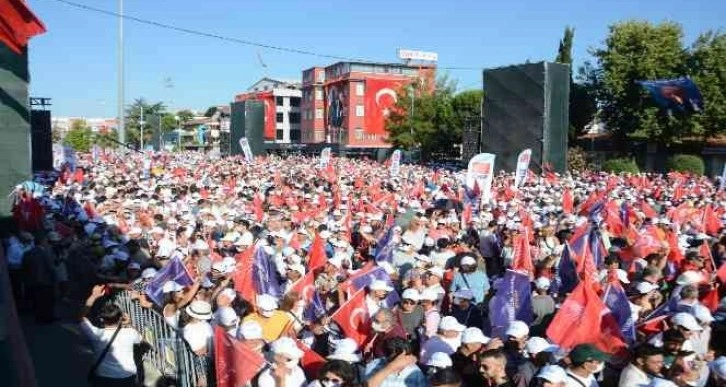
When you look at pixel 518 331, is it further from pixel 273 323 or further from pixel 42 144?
pixel 42 144

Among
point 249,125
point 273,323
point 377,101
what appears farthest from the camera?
point 377,101

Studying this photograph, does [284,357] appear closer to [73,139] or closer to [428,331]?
[428,331]

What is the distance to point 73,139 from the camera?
7275 cm

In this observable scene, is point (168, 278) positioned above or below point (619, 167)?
below

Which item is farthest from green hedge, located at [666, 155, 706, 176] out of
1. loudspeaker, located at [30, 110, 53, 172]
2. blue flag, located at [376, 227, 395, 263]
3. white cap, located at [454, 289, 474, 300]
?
white cap, located at [454, 289, 474, 300]

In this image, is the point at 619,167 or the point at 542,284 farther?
the point at 619,167

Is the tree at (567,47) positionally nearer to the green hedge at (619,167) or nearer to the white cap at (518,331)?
the green hedge at (619,167)

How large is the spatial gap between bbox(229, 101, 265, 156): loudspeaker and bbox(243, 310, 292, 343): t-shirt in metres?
37.6

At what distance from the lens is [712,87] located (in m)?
37.2

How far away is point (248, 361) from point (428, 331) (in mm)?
1645

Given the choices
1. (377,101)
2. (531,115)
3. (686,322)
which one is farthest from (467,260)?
(377,101)

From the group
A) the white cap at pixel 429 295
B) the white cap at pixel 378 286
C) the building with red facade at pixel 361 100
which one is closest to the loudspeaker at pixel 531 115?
the white cap at pixel 429 295

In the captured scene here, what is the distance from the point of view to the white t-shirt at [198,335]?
5.38 metres

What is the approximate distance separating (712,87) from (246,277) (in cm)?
3662
